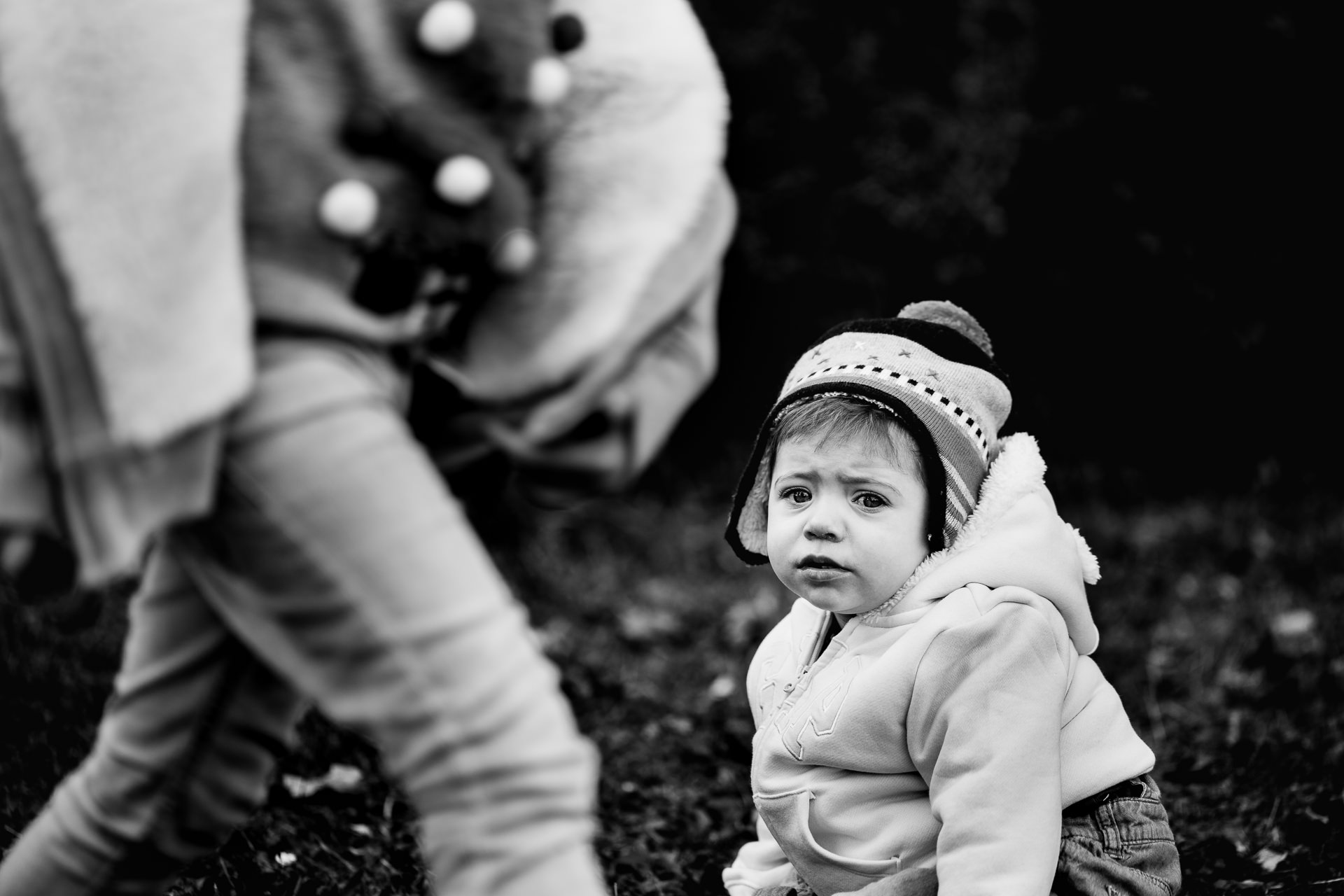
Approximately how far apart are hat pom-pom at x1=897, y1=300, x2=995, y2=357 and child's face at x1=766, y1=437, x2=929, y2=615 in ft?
1.12

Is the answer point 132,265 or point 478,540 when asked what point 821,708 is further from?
point 132,265

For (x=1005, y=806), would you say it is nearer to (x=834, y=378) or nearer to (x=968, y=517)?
(x=968, y=517)

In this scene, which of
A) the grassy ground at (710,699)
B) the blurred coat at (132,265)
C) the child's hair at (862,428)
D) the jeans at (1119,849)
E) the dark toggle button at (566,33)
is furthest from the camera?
the grassy ground at (710,699)

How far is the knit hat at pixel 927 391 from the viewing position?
236 cm

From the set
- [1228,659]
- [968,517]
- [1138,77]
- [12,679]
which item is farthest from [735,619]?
[1138,77]

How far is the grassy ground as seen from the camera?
288 centimetres

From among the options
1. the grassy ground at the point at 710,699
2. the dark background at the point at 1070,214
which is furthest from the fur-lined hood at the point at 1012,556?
the dark background at the point at 1070,214

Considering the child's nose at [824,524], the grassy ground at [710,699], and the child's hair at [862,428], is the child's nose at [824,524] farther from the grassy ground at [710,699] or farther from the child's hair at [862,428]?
the grassy ground at [710,699]

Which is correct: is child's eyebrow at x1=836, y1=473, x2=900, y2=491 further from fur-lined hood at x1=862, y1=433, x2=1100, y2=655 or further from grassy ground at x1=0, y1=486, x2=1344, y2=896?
grassy ground at x1=0, y1=486, x2=1344, y2=896

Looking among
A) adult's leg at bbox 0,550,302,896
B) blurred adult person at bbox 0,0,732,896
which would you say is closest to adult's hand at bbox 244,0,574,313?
blurred adult person at bbox 0,0,732,896

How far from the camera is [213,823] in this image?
1.92 meters

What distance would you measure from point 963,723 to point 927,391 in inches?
20.6

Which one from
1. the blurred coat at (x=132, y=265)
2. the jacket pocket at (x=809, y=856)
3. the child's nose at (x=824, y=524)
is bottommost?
the jacket pocket at (x=809, y=856)

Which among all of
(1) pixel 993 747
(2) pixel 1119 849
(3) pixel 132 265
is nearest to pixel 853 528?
(1) pixel 993 747
